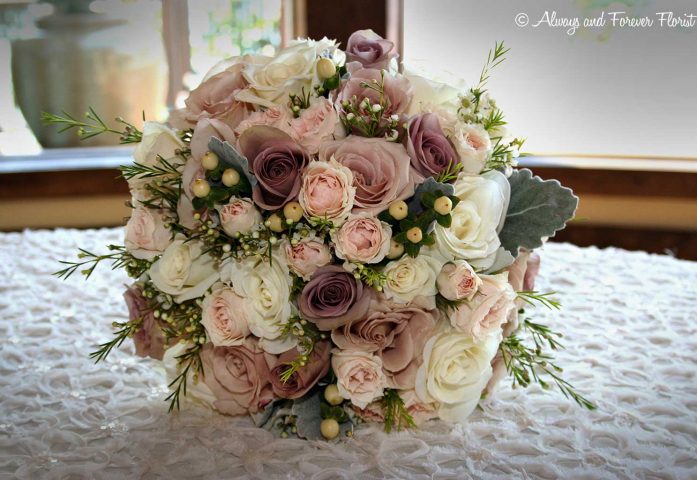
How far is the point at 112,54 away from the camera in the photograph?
2758mm

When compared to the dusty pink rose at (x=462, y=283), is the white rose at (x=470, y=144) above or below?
above

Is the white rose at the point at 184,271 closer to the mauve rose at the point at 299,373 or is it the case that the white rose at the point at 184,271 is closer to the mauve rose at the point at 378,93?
the mauve rose at the point at 299,373

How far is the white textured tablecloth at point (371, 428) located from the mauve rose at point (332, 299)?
0.16 meters

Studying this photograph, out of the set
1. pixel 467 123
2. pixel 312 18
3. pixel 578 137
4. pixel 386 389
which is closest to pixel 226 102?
pixel 467 123

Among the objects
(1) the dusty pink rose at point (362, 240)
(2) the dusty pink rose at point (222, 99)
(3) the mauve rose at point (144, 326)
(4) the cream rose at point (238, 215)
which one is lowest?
(3) the mauve rose at point (144, 326)

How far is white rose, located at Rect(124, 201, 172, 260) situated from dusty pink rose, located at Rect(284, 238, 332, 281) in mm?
182

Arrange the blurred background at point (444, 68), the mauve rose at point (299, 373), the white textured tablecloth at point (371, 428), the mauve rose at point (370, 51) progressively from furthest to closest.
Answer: the blurred background at point (444, 68)
the mauve rose at point (370, 51)
the mauve rose at point (299, 373)
the white textured tablecloth at point (371, 428)

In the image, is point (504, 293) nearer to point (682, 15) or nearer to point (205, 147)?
point (205, 147)

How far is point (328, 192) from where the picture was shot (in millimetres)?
905

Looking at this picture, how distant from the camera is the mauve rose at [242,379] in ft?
3.24

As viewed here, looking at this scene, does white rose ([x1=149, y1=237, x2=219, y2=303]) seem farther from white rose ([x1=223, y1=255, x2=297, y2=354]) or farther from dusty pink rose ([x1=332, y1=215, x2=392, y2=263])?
dusty pink rose ([x1=332, y1=215, x2=392, y2=263])

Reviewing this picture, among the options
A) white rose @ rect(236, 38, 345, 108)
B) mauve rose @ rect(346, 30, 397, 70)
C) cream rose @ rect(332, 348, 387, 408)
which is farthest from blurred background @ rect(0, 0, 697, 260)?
cream rose @ rect(332, 348, 387, 408)

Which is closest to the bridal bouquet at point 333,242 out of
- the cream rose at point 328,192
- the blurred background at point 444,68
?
the cream rose at point 328,192

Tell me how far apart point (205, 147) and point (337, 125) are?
176 millimetres
